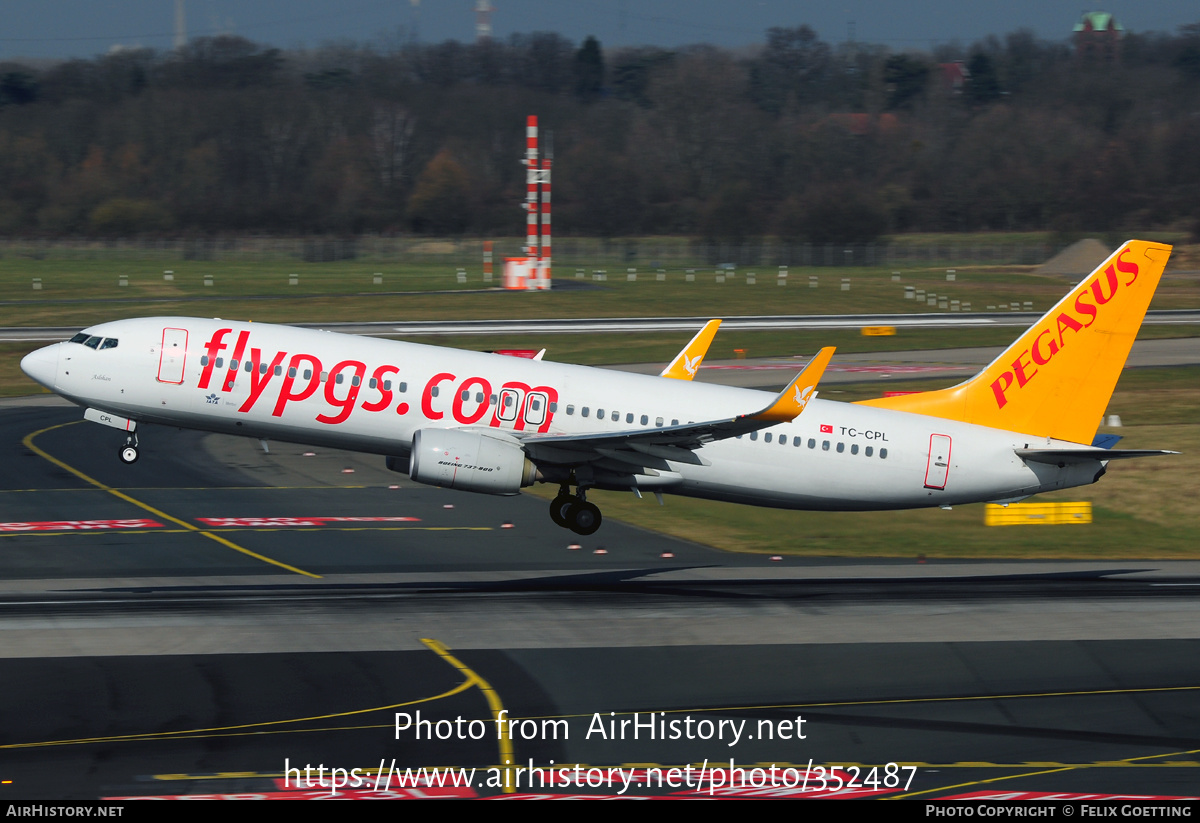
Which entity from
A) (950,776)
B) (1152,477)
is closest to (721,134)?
(1152,477)

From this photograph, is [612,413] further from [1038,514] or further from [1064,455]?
[1038,514]

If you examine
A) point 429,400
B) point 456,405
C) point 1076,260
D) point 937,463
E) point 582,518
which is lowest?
point 1076,260

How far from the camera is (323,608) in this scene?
104 ft

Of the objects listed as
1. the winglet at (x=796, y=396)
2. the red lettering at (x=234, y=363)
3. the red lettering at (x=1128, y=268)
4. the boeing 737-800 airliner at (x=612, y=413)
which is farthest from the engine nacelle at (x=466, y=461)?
the red lettering at (x=1128, y=268)

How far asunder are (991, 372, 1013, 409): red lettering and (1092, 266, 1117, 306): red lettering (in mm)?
3158

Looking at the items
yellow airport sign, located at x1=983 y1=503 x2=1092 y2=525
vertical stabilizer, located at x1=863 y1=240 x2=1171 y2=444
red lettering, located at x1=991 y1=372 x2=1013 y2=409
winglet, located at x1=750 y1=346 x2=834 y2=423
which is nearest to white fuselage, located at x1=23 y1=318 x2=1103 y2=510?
vertical stabilizer, located at x1=863 y1=240 x2=1171 y2=444

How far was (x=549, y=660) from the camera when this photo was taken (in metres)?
27.8

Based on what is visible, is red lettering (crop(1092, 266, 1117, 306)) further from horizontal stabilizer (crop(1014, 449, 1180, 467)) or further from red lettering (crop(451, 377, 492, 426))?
red lettering (crop(451, 377, 492, 426))

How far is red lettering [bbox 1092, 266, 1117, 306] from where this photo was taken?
36000 mm

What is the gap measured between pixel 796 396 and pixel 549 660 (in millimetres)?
8487

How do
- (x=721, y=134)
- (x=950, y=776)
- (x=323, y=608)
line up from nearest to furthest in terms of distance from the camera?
(x=950, y=776) → (x=323, y=608) → (x=721, y=134)

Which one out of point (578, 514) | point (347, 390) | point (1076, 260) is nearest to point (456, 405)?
point (347, 390)
